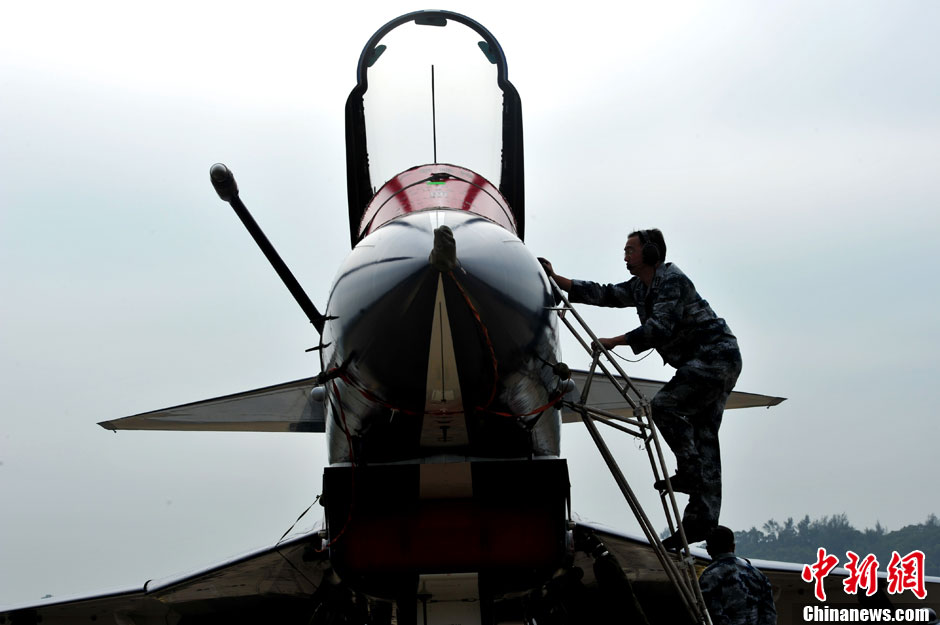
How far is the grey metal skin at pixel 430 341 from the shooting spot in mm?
3820

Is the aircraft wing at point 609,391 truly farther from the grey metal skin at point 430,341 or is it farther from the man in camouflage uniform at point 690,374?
the grey metal skin at point 430,341

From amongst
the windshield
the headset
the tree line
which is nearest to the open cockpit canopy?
the windshield

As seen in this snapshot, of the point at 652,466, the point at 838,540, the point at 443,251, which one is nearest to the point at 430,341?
the point at 443,251

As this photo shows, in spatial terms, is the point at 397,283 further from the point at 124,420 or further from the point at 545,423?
the point at 124,420

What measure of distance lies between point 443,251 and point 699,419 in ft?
7.45

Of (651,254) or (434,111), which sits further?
(434,111)

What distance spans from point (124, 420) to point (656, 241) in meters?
5.06

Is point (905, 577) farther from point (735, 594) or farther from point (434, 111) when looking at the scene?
point (434, 111)

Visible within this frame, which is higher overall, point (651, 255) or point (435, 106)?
point (435, 106)

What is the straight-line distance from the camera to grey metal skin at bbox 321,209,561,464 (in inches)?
150

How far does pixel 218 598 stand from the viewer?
8.23m

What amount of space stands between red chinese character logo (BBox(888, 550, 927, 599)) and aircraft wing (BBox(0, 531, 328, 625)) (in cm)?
493

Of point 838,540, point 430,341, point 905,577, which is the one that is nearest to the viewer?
point 430,341

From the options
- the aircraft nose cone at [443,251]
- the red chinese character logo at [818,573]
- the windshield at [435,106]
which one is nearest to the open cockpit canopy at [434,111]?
the windshield at [435,106]
